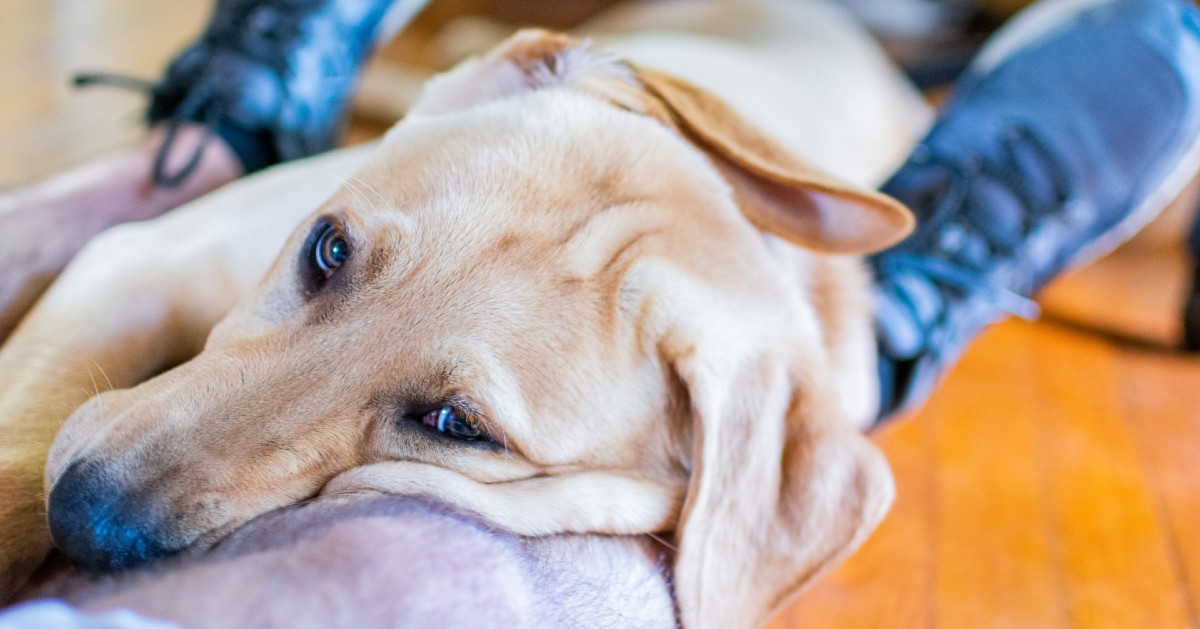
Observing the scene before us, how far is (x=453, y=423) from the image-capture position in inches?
44.5

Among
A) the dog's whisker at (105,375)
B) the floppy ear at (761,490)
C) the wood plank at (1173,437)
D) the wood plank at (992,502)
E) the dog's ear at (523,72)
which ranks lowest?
the wood plank at (1173,437)

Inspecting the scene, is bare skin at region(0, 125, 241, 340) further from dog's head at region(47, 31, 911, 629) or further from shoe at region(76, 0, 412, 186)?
dog's head at region(47, 31, 911, 629)

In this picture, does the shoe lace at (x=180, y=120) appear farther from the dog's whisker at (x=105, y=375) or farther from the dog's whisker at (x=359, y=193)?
the dog's whisker at (x=359, y=193)

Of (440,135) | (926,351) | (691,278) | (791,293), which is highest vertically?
(440,135)

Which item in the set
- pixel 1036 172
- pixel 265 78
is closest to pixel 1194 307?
pixel 1036 172

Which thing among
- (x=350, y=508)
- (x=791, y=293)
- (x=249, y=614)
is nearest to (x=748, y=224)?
(x=791, y=293)

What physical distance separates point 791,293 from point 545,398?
18.9 inches

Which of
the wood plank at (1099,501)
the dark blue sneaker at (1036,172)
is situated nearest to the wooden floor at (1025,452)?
the wood plank at (1099,501)

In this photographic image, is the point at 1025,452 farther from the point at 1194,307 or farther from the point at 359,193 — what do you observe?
the point at 359,193

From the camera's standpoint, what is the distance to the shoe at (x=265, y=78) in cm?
206

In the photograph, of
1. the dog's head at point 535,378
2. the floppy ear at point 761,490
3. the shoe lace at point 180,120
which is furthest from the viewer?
the shoe lace at point 180,120

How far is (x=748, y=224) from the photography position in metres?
1.40

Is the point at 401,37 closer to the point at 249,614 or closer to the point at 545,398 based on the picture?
the point at 545,398

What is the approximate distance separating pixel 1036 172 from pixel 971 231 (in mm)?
269
